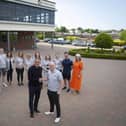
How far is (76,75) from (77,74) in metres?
0.07

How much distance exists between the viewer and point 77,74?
452 inches

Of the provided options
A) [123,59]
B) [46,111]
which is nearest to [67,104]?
[46,111]

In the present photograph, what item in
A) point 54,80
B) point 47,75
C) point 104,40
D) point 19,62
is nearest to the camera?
point 54,80

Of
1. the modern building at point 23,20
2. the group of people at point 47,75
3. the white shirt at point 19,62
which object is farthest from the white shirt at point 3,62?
the modern building at point 23,20

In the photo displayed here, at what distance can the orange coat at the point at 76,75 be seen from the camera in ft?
37.4

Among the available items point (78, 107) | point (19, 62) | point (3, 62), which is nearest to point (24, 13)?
point (19, 62)

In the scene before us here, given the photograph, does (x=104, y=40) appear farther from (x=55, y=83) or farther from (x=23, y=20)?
(x=55, y=83)

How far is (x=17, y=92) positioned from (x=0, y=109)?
251cm

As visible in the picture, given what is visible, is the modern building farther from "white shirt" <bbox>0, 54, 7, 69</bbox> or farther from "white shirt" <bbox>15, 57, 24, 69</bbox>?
"white shirt" <bbox>0, 54, 7, 69</bbox>

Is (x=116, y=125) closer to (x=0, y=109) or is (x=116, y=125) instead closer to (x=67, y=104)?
(x=67, y=104)

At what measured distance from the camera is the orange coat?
11405 millimetres

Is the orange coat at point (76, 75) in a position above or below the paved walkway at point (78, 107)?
above

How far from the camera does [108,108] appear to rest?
369 inches

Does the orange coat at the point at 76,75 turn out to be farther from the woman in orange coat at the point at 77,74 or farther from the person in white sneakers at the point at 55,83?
the person in white sneakers at the point at 55,83
